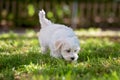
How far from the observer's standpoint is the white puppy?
7410mm

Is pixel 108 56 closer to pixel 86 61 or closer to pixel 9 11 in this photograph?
pixel 86 61

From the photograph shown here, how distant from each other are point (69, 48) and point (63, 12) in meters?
13.1

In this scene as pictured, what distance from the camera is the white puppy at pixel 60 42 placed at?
24.3 feet

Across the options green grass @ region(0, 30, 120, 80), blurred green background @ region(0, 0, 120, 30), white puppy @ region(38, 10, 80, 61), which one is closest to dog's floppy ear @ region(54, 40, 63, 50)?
white puppy @ region(38, 10, 80, 61)

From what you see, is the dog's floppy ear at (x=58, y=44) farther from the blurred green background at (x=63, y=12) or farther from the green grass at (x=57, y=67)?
the blurred green background at (x=63, y=12)

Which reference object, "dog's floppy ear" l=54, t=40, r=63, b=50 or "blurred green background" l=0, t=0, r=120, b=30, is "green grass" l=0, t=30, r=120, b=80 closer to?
"dog's floppy ear" l=54, t=40, r=63, b=50

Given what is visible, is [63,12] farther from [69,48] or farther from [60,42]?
[69,48]

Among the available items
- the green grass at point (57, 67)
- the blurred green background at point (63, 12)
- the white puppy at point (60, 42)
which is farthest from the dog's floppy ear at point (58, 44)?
the blurred green background at point (63, 12)

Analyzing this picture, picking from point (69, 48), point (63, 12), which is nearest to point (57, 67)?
point (69, 48)

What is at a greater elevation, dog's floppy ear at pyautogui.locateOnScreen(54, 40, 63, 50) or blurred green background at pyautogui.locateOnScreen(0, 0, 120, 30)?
Answer: dog's floppy ear at pyautogui.locateOnScreen(54, 40, 63, 50)

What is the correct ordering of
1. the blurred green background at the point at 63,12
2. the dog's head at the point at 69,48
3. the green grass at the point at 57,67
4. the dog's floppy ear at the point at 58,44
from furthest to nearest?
the blurred green background at the point at 63,12 → the dog's floppy ear at the point at 58,44 → the dog's head at the point at 69,48 → the green grass at the point at 57,67

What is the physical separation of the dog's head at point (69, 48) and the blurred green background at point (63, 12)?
12.0m

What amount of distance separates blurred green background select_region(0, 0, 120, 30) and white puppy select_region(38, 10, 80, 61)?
11102 millimetres

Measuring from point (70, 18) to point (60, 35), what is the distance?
12.7m
